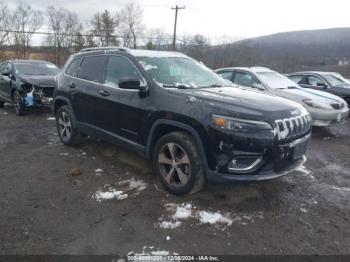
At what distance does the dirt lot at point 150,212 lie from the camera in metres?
3.02

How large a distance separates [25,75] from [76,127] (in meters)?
5.02

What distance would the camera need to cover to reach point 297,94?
25.3 feet

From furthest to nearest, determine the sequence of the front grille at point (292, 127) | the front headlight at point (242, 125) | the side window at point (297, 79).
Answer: the side window at point (297, 79) → the front grille at point (292, 127) → the front headlight at point (242, 125)

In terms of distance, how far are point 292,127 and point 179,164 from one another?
55.4 inches

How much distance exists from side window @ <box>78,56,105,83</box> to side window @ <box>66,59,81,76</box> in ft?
0.54

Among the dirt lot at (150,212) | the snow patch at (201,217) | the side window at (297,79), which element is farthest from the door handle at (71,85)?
the side window at (297,79)

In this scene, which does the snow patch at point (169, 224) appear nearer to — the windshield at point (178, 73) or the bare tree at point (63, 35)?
the windshield at point (178, 73)

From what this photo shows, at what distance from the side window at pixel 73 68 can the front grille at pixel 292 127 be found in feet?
12.5

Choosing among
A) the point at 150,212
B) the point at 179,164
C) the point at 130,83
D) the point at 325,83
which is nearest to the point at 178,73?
the point at 130,83

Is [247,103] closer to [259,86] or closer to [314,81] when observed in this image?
[259,86]

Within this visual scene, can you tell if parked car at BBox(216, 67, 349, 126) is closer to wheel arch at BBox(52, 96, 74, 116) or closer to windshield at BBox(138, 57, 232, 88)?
windshield at BBox(138, 57, 232, 88)

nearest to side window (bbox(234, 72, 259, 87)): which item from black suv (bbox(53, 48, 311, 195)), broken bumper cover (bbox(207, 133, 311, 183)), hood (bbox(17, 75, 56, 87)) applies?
black suv (bbox(53, 48, 311, 195))

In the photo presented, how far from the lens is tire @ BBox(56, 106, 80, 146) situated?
18.7ft

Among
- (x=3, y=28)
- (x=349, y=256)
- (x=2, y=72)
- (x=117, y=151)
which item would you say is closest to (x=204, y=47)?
(x=3, y=28)
